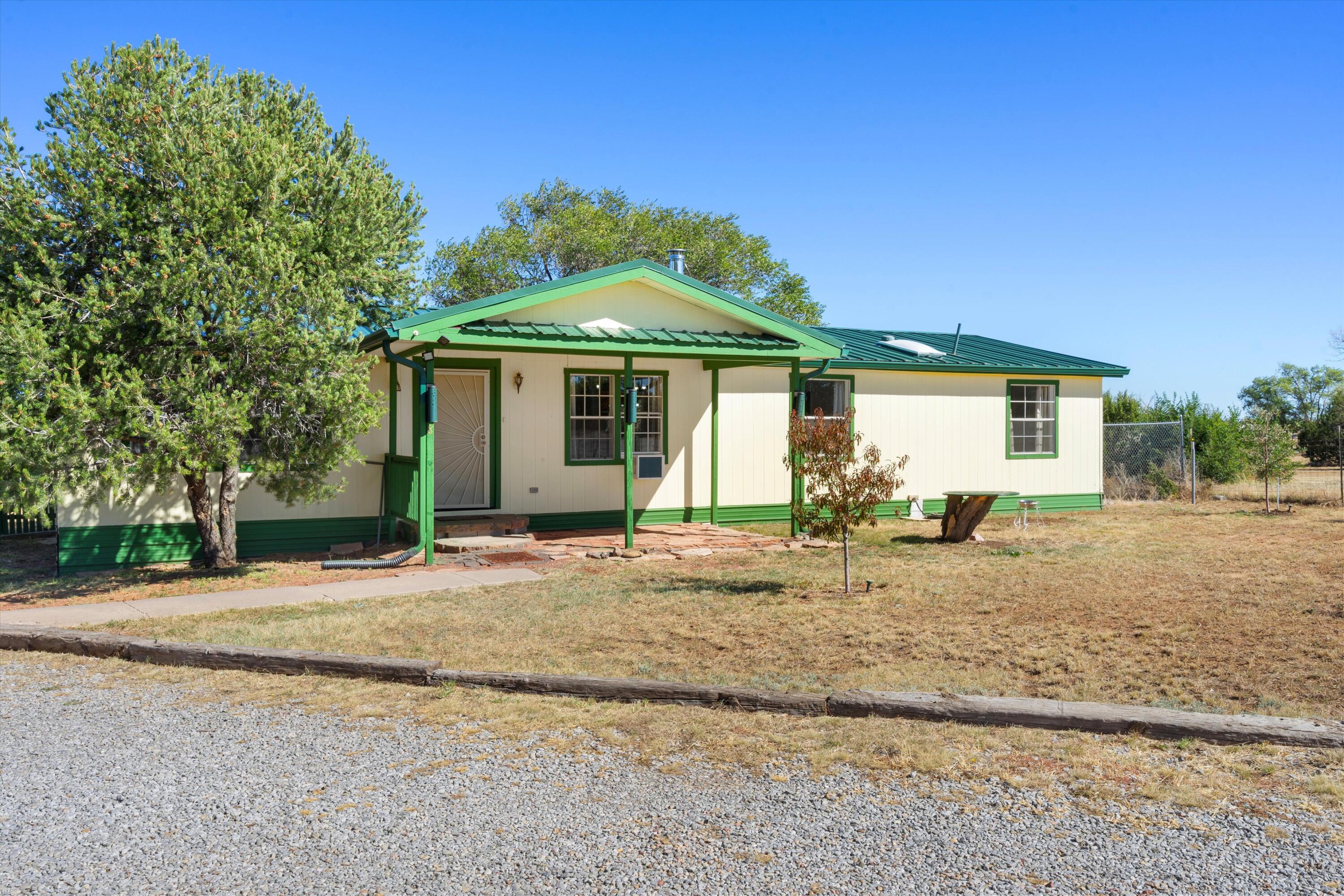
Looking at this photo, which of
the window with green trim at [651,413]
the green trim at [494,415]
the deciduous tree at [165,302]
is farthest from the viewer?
the window with green trim at [651,413]

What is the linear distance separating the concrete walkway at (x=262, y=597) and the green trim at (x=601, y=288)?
258 cm

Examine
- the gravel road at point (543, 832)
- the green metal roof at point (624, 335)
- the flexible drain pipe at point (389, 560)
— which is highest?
the green metal roof at point (624, 335)

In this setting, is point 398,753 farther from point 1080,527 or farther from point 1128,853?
point 1080,527

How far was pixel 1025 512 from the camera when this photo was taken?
15.5 metres

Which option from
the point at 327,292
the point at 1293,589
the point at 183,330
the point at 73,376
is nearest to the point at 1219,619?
the point at 1293,589

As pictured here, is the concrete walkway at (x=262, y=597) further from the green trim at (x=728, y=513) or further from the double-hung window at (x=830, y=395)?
the double-hung window at (x=830, y=395)

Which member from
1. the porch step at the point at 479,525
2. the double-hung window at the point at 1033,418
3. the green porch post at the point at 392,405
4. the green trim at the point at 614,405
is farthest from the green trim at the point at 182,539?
the double-hung window at the point at 1033,418

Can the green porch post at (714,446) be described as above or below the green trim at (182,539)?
above

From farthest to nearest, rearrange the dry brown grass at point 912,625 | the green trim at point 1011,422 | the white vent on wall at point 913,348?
1. the green trim at point 1011,422
2. the white vent on wall at point 913,348
3. the dry brown grass at point 912,625

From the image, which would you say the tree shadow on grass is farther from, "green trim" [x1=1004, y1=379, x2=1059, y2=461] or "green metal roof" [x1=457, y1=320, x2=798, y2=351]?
"green trim" [x1=1004, y1=379, x2=1059, y2=461]

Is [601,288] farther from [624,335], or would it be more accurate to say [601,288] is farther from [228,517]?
[228,517]

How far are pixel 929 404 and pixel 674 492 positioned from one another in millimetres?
4845

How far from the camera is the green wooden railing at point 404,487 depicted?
1127cm

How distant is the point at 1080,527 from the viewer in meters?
15.0
